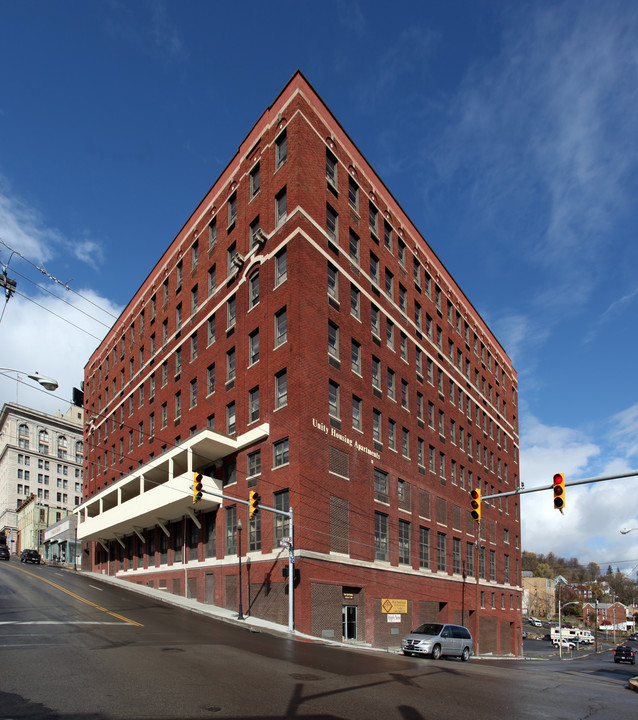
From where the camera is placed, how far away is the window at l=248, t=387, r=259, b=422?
115ft

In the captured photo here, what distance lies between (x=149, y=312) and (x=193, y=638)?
38.8 metres

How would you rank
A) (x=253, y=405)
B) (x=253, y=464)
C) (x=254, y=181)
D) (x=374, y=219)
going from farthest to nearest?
(x=374, y=219) < (x=254, y=181) < (x=253, y=405) < (x=253, y=464)

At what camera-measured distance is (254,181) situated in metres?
39.7

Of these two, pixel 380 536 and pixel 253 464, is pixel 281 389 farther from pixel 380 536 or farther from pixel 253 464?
pixel 380 536

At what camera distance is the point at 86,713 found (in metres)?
9.56

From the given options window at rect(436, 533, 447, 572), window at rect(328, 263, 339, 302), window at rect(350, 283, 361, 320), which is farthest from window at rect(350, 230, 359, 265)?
window at rect(436, 533, 447, 572)

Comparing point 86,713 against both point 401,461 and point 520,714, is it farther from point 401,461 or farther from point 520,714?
point 401,461

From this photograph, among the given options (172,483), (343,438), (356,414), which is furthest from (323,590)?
(172,483)

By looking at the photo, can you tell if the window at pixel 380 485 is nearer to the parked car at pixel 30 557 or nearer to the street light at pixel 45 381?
the street light at pixel 45 381

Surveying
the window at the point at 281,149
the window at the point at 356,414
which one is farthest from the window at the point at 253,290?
the window at the point at 356,414

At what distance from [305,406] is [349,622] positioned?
12140 mm

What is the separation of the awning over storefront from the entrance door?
944 cm

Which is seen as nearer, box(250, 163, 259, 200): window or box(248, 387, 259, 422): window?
box(248, 387, 259, 422): window

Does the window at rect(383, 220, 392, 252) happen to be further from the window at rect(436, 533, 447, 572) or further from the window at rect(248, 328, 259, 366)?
the window at rect(436, 533, 447, 572)
